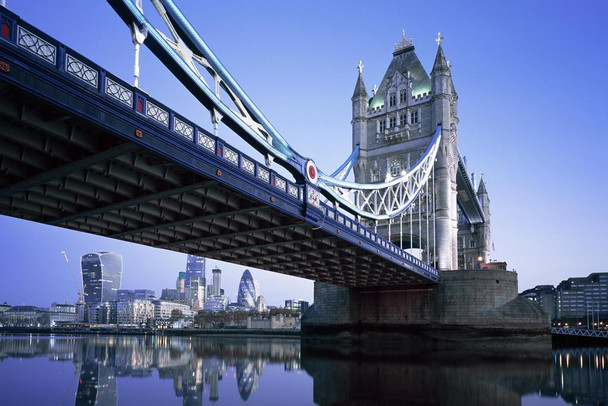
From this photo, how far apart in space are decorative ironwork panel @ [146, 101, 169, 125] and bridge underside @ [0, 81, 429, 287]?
43.7 inches

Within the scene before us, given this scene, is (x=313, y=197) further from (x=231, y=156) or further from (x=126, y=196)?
(x=126, y=196)

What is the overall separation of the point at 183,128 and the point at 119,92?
321 cm

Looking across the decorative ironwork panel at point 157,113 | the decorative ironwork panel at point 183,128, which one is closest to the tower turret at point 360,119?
the decorative ironwork panel at point 183,128

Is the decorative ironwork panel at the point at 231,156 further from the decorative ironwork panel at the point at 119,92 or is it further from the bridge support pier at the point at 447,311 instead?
the bridge support pier at the point at 447,311

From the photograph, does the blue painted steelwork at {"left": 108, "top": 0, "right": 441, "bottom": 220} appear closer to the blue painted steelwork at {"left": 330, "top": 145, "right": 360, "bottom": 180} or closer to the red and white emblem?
the red and white emblem

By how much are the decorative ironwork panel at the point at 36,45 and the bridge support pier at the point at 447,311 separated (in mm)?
47465

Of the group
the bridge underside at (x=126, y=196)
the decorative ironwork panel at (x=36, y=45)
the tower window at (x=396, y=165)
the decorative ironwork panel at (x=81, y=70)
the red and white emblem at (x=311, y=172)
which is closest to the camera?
the decorative ironwork panel at (x=36, y=45)

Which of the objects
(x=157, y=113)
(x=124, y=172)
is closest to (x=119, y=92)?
(x=157, y=113)

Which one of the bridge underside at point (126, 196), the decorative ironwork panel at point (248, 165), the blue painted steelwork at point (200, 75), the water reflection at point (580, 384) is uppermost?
the blue painted steelwork at point (200, 75)

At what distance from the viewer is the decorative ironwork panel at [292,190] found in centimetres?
2722

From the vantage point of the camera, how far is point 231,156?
22141 mm

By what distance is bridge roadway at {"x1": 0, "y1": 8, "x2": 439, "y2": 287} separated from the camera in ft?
46.8

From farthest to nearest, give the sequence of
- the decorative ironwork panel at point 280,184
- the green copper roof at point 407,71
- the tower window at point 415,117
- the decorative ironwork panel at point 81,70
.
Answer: the green copper roof at point 407,71 < the tower window at point 415,117 < the decorative ironwork panel at point 280,184 < the decorative ironwork panel at point 81,70

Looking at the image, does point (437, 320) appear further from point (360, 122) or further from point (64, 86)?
point (64, 86)
